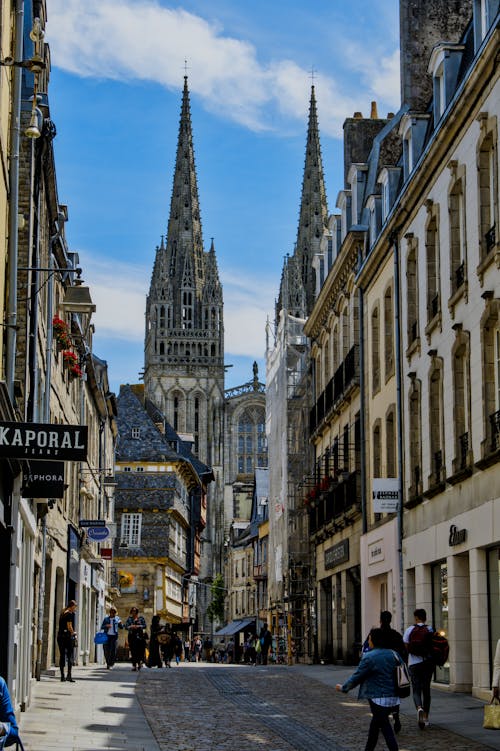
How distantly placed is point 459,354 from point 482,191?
3.23 metres

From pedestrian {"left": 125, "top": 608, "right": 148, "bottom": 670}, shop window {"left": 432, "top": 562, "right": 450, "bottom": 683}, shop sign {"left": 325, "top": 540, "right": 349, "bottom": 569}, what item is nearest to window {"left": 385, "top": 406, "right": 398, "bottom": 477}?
shop window {"left": 432, "top": 562, "right": 450, "bottom": 683}

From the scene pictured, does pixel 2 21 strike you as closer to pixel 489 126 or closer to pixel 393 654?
pixel 393 654

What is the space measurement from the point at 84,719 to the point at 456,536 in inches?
311

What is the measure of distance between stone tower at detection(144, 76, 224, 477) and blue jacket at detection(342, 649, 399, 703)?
150605 mm

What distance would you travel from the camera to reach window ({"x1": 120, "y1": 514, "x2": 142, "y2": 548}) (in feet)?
239

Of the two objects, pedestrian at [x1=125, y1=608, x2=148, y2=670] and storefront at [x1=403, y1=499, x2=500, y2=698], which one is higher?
storefront at [x1=403, y1=499, x2=500, y2=698]

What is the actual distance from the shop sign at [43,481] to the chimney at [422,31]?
1827 centimetres

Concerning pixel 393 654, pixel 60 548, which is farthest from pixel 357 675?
pixel 60 548

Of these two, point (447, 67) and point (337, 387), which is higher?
point (447, 67)

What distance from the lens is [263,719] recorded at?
1955cm

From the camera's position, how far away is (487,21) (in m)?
22.9

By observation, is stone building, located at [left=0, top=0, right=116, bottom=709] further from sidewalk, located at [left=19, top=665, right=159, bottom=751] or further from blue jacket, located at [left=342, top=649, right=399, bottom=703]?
blue jacket, located at [left=342, top=649, right=399, bottom=703]

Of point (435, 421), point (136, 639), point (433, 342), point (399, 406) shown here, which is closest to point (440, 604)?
point (435, 421)

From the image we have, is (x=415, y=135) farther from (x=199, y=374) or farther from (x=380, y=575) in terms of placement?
(x=199, y=374)
